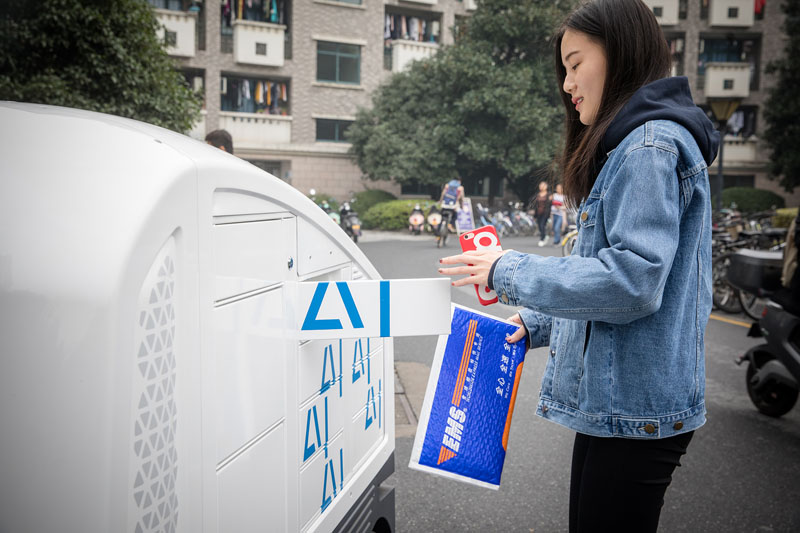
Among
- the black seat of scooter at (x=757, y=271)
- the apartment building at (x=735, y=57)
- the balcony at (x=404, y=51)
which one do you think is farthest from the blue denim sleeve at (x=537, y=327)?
the apartment building at (x=735, y=57)

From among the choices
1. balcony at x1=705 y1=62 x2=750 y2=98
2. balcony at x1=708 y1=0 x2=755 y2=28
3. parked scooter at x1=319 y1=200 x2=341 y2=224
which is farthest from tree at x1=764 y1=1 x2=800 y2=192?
parked scooter at x1=319 y1=200 x2=341 y2=224

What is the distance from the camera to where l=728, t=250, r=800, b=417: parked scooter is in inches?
166

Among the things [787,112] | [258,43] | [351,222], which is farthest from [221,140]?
[787,112]

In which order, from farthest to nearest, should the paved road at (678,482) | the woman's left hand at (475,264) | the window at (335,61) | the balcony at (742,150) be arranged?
the balcony at (742,150)
the window at (335,61)
the paved road at (678,482)
the woman's left hand at (475,264)

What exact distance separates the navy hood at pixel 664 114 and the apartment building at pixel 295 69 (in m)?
27.8

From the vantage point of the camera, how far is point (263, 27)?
29.1m

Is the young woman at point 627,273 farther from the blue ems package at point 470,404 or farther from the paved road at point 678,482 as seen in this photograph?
the paved road at point 678,482

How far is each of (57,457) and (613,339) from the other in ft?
3.70

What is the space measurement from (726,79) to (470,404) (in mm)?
37903

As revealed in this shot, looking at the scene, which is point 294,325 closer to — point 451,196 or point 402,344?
point 402,344

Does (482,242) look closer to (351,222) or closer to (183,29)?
(351,222)

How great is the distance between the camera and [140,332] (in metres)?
1.04

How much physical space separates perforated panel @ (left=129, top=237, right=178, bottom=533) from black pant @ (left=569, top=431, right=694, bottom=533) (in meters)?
0.94

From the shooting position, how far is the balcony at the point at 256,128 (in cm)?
2919
